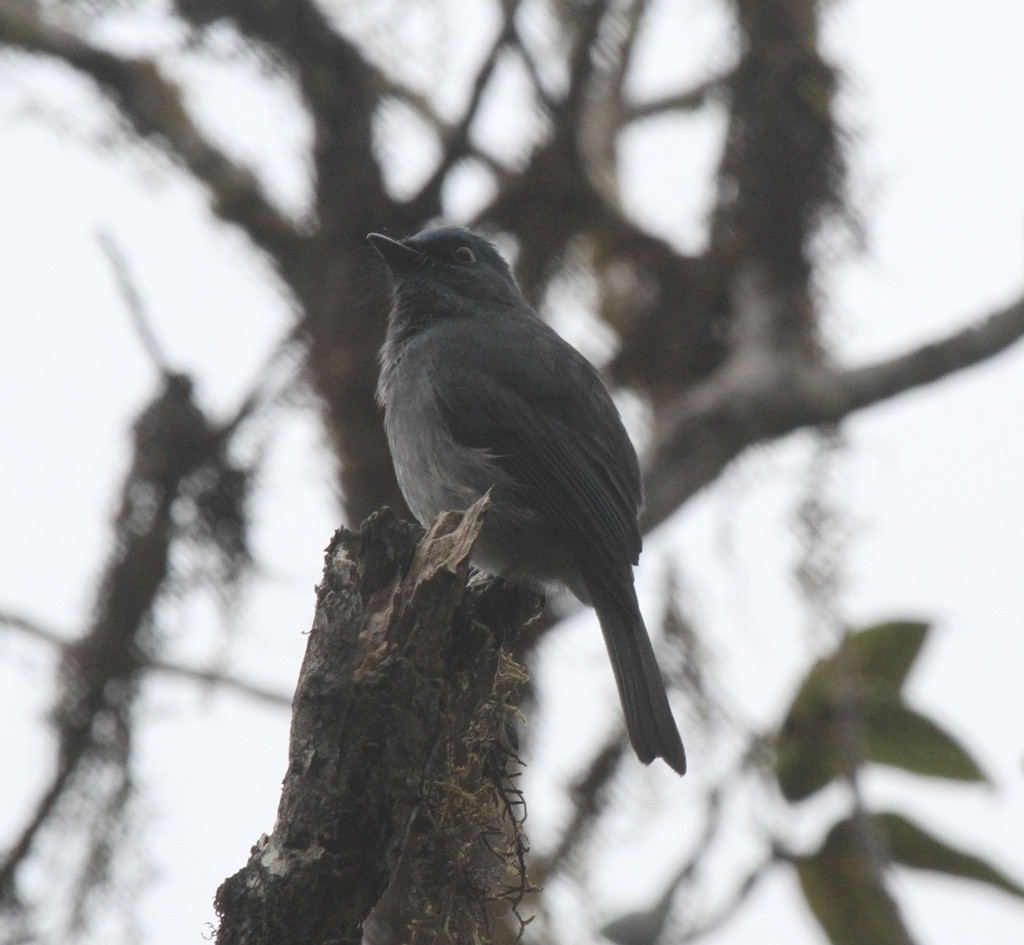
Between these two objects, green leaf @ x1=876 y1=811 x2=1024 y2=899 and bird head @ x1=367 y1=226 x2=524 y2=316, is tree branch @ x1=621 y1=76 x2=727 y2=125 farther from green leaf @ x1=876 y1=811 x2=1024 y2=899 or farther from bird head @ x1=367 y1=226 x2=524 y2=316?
green leaf @ x1=876 y1=811 x2=1024 y2=899

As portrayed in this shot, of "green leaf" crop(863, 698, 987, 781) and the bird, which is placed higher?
the bird

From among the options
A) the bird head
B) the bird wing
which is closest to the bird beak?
the bird head

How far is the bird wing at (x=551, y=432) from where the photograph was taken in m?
4.60

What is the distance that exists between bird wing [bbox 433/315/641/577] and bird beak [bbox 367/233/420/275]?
67cm

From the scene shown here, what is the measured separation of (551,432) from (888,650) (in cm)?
145

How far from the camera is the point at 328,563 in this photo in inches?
120

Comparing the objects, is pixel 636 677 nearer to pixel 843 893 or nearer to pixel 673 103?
pixel 843 893

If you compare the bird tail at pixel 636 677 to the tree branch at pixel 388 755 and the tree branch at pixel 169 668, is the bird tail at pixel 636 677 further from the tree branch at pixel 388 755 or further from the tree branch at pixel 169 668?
the tree branch at pixel 169 668

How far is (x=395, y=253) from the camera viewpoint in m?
5.59

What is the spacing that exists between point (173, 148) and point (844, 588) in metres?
3.84

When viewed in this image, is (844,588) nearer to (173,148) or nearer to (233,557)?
(233,557)

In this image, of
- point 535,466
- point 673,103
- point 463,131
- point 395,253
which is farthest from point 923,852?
point 673,103

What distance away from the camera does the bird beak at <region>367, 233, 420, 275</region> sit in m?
5.55

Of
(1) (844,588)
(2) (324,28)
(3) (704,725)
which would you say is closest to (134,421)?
(2) (324,28)
